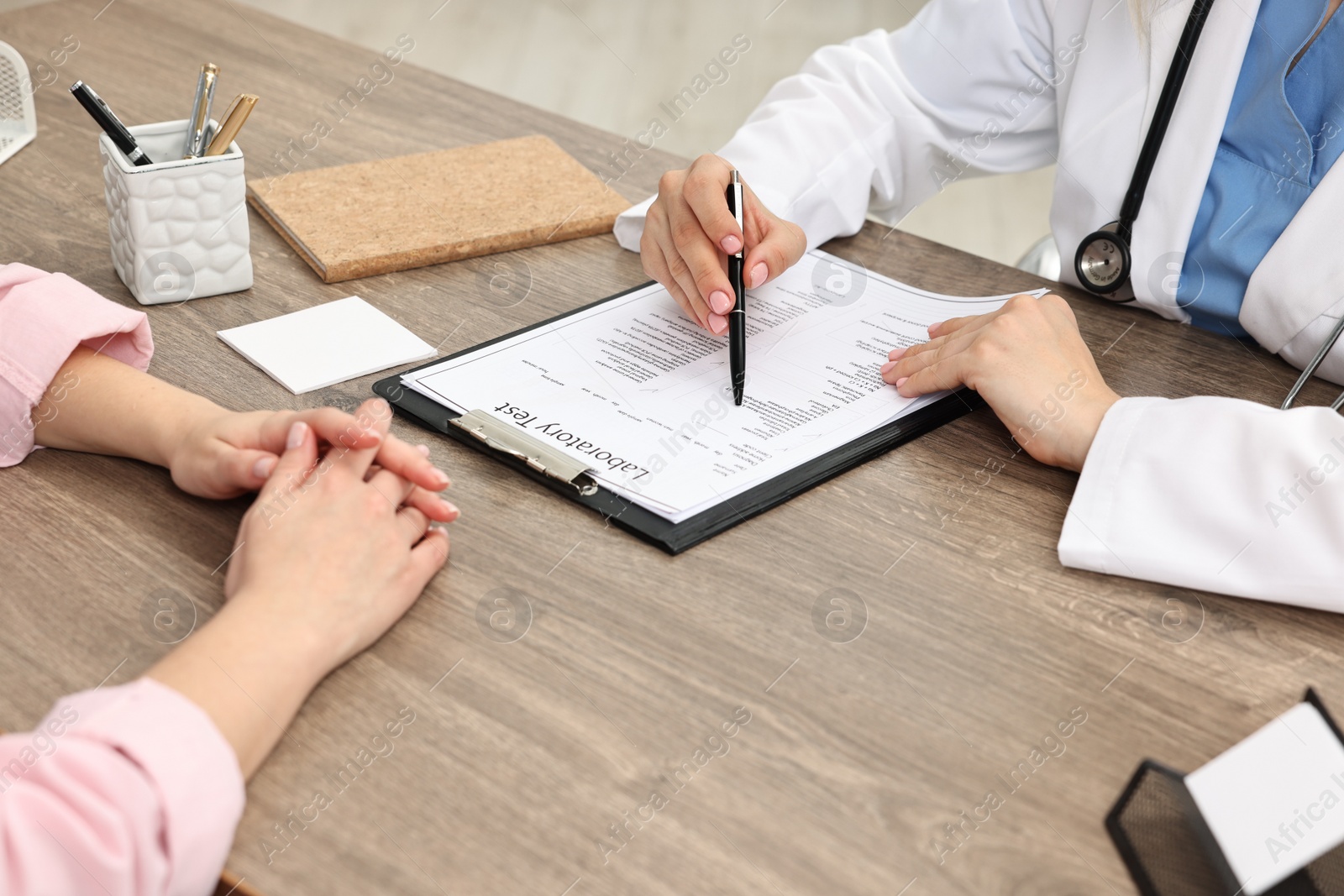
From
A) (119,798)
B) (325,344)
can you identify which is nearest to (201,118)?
(325,344)

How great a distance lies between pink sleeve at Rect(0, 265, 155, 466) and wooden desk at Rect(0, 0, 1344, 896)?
29mm

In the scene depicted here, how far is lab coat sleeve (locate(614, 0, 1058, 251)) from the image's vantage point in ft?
4.17

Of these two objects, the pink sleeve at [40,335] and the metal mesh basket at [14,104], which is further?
the metal mesh basket at [14,104]

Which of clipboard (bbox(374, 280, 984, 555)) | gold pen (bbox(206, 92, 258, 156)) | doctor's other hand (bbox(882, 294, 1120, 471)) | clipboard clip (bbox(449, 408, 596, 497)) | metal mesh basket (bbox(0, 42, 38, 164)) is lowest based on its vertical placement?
clipboard (bbox(374, 280, 984, 555))

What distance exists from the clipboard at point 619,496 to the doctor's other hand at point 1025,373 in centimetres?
4

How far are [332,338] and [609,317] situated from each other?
0.25 metres

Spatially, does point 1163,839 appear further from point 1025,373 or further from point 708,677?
point 1025,373

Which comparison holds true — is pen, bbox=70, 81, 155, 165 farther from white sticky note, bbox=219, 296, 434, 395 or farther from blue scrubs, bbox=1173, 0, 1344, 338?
blue scrubs, bbox=1173, 0, 1344, 338

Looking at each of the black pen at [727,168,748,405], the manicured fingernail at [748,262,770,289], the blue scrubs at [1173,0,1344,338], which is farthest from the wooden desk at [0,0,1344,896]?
the blue scrubs at [1173,0,1344,338]

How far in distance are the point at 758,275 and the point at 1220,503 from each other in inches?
17.9

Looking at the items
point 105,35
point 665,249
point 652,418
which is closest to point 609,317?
point 665,249

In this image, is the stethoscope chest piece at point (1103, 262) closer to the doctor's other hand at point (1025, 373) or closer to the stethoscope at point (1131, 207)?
the stethoscope at point (1131, 207)

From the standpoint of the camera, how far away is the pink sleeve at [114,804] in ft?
1.75

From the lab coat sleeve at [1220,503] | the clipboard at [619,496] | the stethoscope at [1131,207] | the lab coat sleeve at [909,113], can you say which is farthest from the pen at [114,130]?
the stethoscope at [1131,207]
